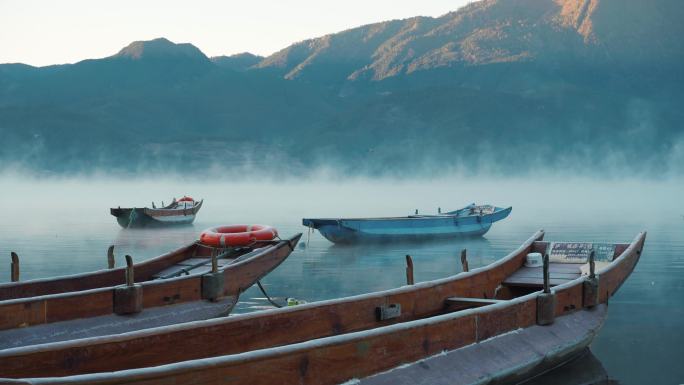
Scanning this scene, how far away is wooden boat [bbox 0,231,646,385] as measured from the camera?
6.76 m

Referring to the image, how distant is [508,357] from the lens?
974 cm

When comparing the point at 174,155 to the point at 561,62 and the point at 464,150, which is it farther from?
the point at 561,62

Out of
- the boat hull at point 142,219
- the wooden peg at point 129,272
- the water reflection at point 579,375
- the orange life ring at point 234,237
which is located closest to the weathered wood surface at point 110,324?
the wooden peg at point 129,272

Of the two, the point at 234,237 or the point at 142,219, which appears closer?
the point at 234,237

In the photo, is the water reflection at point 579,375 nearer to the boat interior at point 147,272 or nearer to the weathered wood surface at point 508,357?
the weathered wood surface at point 508,357

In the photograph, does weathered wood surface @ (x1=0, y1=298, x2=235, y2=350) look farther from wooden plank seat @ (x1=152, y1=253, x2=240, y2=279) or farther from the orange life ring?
the orange life ring

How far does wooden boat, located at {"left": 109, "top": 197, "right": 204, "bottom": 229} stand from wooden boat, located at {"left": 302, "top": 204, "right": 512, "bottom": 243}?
570 inches

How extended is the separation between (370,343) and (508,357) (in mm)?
2638

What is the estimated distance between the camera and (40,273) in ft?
79.5

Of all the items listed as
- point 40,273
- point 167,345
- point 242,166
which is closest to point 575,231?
point 40,273

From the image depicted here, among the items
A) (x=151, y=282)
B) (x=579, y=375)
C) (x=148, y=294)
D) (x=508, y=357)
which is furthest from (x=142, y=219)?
(x=508, y=357)

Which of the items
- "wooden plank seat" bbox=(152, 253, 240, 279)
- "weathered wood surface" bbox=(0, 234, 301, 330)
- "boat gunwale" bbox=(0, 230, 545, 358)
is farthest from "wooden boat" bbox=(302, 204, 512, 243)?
"boat gunwale" bbox=(0, 230, 545, 358)

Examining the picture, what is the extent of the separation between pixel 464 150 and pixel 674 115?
156 ft

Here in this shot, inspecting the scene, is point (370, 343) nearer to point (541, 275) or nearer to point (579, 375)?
point (579, 375)
